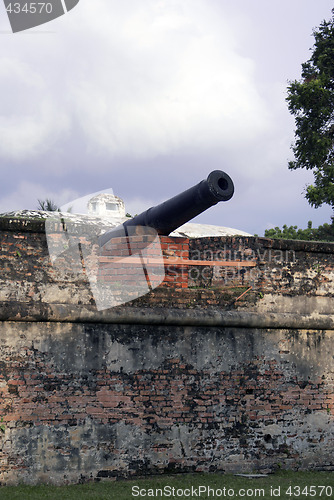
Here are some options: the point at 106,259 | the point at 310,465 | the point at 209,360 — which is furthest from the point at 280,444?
the point at 106,259

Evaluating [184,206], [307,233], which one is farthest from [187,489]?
[307,233]

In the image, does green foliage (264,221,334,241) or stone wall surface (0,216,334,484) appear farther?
green foliage (264,221,334,241)

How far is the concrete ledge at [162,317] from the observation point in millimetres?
6297

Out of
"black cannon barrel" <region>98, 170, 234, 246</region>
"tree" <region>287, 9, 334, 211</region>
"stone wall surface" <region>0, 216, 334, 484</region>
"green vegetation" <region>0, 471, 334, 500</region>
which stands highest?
"tree" <region>287, 9, 334, 211</region>

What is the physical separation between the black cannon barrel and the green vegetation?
9.09 ft

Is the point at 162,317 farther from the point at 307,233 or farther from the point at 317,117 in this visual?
the point at 307,233

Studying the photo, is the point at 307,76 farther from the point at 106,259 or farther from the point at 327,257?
the point at 106,259

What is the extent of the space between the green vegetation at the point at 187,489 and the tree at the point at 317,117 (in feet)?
38.3

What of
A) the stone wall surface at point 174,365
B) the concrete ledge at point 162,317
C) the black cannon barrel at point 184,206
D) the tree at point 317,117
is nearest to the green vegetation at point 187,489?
the stone wall surface at point 174,365

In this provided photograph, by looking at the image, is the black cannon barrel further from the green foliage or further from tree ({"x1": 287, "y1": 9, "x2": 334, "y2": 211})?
the green foliage

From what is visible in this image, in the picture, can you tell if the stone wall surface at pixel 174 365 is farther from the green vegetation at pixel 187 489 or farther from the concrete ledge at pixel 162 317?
the green vegetation at pixel 187 489

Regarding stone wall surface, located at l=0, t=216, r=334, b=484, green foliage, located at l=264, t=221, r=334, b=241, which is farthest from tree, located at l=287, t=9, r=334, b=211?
stone wall surface, located at l=0, t=216, r=334, b=484

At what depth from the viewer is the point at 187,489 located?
6.02 metres

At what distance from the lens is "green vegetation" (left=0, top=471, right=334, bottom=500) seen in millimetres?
5715
